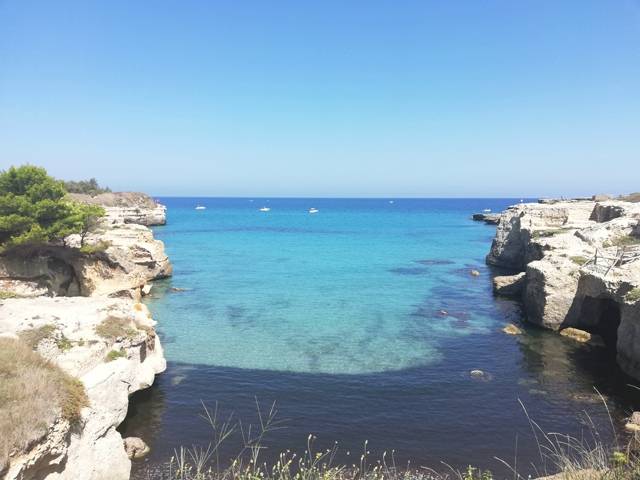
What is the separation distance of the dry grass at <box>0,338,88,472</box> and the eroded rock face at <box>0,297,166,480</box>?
41 cm

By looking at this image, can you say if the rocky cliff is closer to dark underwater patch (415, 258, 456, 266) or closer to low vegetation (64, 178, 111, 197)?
dark underwater patch (415, 258, 456, 266)

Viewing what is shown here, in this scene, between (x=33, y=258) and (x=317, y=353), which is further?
(x=33, y=258)

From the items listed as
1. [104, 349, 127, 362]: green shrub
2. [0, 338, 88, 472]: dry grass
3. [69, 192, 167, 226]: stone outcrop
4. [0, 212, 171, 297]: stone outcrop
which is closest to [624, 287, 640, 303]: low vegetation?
[104, 349, 127, 362]: green shrub

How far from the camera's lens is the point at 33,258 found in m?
31.8

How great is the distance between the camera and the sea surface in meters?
18.2

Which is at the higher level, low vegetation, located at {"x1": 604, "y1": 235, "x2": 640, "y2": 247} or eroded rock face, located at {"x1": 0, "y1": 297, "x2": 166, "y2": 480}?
low vegetation, located at {"x1": 604, "y1": 235, "x2": 640, "y2": 247}

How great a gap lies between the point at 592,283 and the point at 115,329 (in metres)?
27.7

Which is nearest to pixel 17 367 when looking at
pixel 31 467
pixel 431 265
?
pixel 31 467

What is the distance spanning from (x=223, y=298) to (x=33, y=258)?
48.9ft

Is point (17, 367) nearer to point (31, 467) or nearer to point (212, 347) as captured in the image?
point (31, 467)

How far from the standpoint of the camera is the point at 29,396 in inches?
468

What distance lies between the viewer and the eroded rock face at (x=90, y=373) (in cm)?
1239

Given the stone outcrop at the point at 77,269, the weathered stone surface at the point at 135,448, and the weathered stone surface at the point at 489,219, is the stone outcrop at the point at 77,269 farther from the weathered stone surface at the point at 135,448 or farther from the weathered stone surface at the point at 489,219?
the weathered stone surface at the point at 489,219

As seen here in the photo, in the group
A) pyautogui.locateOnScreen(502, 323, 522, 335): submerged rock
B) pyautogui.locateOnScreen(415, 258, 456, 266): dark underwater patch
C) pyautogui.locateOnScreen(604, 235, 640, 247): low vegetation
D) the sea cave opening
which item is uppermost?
pyautogui.locateOnScreen(604, 235, 640, 247): low vegetation
